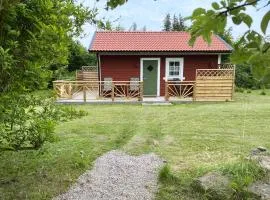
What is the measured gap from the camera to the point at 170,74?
17688mm

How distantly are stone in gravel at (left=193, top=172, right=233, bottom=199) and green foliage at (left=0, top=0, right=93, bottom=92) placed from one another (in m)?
2.40

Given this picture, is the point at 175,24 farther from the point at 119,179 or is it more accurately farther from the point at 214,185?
the point at 214,185

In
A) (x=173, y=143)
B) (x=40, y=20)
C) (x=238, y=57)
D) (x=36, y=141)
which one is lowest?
(x=173, y=143)

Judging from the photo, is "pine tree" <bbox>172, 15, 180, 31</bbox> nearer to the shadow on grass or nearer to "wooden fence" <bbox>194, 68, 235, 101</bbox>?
"wooden fence" <bbox>194, 68, 235, 101</bbox>

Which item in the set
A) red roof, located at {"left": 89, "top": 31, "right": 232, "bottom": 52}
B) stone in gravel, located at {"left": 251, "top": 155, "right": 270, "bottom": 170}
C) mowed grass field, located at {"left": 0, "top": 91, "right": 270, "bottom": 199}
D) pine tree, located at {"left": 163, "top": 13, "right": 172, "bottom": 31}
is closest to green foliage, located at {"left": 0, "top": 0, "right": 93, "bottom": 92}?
mowed grass field, located at {"left": 0, "top": 91, "right": 270, "bottom": 199}

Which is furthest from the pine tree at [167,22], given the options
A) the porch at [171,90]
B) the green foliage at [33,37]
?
the green foliage at [33,37]

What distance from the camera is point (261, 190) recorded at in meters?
4.75

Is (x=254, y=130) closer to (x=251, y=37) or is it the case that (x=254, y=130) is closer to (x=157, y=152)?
(x=157, y=152)

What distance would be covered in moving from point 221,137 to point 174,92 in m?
8.25

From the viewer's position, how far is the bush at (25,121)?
4488 mm

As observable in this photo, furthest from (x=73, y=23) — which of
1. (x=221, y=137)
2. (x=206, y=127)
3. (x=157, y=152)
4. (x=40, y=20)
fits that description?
(x=206, y=127)

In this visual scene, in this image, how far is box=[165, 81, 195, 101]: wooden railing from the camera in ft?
52.6

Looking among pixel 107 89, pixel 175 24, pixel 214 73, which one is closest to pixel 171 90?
pixel 214 73

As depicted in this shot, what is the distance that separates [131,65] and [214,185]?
42.9ft
